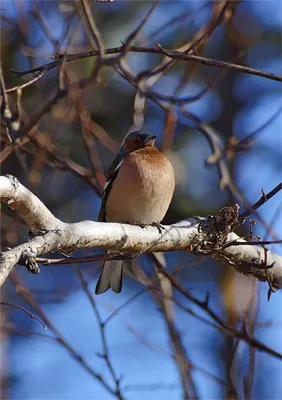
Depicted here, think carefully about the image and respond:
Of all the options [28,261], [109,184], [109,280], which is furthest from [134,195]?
[28,261]

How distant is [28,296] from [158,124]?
561cm

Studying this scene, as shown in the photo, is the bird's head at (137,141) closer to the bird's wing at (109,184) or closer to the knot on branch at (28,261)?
the bird's wing at (109,184)

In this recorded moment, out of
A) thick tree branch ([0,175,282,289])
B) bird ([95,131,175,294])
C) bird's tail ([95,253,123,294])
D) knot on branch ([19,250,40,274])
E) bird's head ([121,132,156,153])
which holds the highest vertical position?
bird's head ([121,132,156,153])

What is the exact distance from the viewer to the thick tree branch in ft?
10.6

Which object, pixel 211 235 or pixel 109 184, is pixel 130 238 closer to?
pixel 211 235

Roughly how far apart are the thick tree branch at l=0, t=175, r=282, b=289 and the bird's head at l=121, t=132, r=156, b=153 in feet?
5.36

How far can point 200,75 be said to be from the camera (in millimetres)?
10984

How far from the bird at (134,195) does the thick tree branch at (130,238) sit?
91cm

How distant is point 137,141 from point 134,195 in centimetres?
76

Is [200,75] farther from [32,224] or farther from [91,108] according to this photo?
[32,224]

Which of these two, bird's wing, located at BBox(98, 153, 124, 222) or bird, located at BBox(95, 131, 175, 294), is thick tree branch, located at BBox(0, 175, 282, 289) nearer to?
bird, located at BBox(95, 131, 175, 294)

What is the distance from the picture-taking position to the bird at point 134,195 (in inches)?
204

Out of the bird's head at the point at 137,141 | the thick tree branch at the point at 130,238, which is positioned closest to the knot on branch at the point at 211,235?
the thick tree branch at the point at 130,238

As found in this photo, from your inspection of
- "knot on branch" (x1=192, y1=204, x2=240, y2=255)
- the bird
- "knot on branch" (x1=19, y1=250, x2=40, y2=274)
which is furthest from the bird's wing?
"knot on branch" (x1=19, y1=250, x2=40, y2=274)
